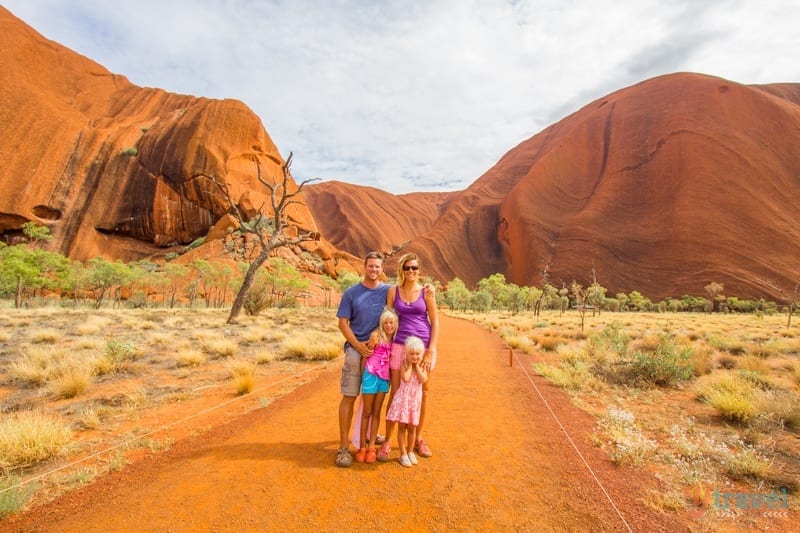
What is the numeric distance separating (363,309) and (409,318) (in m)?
0.47

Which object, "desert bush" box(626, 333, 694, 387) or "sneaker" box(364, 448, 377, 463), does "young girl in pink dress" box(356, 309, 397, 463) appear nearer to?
"sneaker" box(364, 448, 377, 463)

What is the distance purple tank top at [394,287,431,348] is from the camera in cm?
349

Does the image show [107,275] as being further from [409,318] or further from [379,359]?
[409,318]

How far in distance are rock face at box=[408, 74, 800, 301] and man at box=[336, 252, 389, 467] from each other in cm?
5911

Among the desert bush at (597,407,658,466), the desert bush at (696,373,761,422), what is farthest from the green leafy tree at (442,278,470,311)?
the desert bush at (597,407,658,466)

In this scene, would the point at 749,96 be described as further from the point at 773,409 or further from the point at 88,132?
the point at 88,132

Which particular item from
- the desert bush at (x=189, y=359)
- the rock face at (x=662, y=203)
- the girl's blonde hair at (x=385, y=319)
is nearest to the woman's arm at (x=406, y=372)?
the girl's blonde hair at (x=385, y=319)

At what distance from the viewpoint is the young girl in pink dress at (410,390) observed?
337cm

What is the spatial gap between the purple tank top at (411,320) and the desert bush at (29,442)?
372 centimetres

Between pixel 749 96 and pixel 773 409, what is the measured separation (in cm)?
8867

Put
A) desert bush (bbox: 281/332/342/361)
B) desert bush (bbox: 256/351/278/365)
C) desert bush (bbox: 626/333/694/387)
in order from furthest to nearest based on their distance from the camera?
desert bush (bbox: 281/332/342/361)
desert bush (bbox: 256/351/278/365)
desert bush (bbox: 626/333/694/387)

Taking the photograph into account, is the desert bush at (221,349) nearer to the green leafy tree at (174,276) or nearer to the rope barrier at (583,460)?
the rope barrier at (583,460)

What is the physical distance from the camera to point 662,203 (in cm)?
6053

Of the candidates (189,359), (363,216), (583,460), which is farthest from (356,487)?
(363,216)
